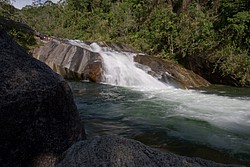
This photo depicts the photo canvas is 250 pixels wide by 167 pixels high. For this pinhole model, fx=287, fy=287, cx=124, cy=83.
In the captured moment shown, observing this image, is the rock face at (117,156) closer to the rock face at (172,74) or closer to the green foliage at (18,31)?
the rock face at (172,74)

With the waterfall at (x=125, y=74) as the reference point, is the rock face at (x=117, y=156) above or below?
below

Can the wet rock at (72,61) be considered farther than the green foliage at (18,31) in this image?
No

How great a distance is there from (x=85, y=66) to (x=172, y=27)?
7839 mm

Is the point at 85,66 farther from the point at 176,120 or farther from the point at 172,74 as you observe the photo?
the point at 176,120

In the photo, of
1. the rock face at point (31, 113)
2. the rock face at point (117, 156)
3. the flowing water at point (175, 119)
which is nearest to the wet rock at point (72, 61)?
the flowing water at point (175, 119)

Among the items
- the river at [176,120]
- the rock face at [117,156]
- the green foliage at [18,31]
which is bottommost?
the river at [176,120]

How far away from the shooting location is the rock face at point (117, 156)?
2.02 meters

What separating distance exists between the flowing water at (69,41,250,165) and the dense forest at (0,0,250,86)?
11.0 ft

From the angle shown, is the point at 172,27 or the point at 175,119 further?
the point at 172,27

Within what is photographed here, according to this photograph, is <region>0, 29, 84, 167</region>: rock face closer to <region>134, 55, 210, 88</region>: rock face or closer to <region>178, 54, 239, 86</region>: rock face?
<region>134, 55, 210, 88</region>: rock face

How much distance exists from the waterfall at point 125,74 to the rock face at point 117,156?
393 inches

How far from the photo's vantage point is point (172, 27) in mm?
18391

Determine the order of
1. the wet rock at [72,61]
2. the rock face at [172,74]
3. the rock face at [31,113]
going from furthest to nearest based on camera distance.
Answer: the rock face at [172,74]
the wet rock at [72,61]
the rock face at [31,113]

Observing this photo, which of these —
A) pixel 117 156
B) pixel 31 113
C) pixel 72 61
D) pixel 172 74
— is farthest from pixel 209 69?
pixel 117 156
